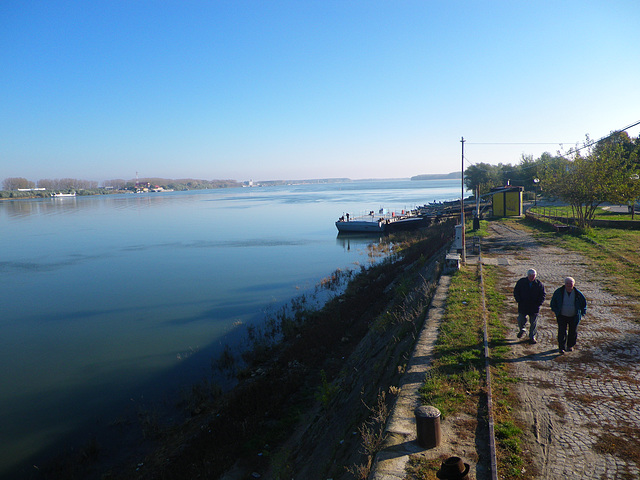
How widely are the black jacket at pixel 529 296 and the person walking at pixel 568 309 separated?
463mm

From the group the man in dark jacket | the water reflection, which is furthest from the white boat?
the man in dark jacket

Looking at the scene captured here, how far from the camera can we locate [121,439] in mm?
10102

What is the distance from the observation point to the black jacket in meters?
8.40

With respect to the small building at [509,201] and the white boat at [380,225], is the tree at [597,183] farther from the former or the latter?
the white boat at [380,225]

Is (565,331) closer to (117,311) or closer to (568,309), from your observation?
(568,309)

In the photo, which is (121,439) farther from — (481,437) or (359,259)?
(359,259)

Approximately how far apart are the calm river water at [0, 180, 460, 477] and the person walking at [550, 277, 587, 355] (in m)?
10.3

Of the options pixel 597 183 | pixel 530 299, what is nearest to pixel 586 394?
→ pixel 530 299

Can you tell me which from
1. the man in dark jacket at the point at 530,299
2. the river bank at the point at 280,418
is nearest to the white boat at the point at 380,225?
the river bank at the point at 280,418

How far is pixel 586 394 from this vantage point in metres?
6.51

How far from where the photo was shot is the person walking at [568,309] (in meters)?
7.70

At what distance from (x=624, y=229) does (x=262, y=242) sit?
101ft

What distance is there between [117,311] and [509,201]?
3345 cm

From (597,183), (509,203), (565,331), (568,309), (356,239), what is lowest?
(356,239)
